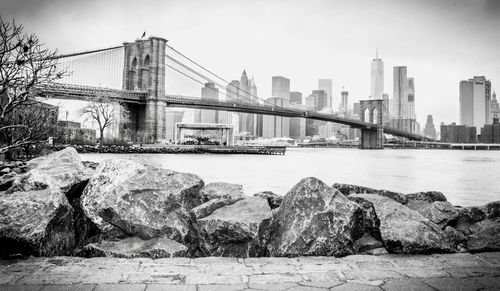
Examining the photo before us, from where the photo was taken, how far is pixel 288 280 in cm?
242

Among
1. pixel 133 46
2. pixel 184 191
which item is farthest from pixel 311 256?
pixel 133 46

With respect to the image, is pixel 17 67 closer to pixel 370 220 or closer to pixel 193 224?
pixel 193 224

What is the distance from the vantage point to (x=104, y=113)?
49031mm

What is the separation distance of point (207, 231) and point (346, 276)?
1294 millimetres

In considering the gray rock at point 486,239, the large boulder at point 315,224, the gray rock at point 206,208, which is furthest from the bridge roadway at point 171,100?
the gray rock at point 486,239

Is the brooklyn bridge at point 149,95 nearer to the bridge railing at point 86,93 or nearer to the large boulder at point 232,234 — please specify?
the bridge railing at point 86,93

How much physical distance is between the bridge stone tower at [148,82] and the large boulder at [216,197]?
51662 mm

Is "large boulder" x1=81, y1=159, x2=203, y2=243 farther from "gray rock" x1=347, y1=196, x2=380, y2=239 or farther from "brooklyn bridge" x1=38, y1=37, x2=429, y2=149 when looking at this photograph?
"brooklyn bridge" x1=38, y1=37, x2=429, y2=149

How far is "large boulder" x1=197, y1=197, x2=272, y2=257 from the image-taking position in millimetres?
3152

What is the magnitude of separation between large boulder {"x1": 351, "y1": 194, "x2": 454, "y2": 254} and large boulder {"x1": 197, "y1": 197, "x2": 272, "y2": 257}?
Answer: 108 cm

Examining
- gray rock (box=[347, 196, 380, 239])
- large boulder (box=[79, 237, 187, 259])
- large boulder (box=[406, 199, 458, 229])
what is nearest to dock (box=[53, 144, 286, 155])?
large boulder (box=[79, 237, 187, 259])

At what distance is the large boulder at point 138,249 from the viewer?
2.98m

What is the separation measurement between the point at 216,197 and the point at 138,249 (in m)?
1.54

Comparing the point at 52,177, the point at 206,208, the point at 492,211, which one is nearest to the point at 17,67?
the point at 52,177
